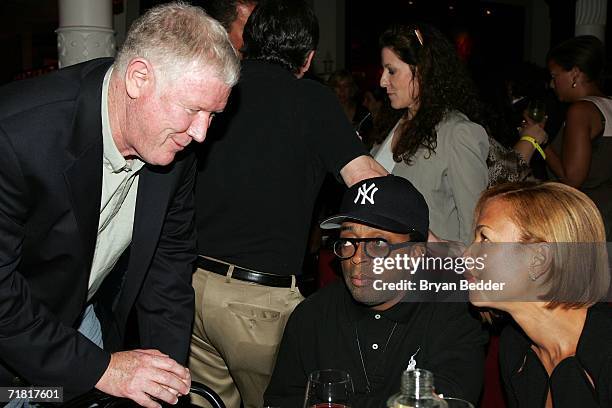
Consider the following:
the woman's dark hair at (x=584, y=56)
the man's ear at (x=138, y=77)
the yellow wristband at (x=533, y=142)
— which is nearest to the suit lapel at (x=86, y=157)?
the man's ear at (x=138, y=77)

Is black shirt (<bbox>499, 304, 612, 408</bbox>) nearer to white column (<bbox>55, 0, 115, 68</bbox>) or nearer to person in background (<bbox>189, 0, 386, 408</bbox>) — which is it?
person in background (<bbox>189, 0, 386, 408</bbox>)

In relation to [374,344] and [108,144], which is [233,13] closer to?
[108,144]

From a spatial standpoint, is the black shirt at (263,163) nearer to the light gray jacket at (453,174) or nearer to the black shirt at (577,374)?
the light gray jacket at (453,174)

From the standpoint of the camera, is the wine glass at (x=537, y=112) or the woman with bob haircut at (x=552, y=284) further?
the wine glass at (x=537, y=112)

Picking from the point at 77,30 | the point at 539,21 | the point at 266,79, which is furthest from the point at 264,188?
the point at 539,21

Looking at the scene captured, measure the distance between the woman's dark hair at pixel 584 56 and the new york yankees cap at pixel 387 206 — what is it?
2.02 metres

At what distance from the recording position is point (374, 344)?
208 centimetres

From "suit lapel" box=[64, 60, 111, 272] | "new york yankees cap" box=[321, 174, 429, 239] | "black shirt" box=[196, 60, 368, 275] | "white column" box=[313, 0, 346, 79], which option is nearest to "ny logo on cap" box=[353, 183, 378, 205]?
"new york yankees cap" box=[321, 174, 429, 239]

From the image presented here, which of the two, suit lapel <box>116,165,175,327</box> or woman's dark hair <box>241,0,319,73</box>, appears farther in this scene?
woman's dark hair <box>241,0,319,73</box>

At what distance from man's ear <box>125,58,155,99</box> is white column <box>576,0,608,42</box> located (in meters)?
7.43

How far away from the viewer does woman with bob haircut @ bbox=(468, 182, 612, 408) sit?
1677mm

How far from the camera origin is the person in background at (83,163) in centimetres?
164

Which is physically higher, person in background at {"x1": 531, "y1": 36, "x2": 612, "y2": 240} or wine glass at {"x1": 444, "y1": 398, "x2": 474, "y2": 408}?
person in background at {"x1": 531, "y1": 36, "x2": 612, "y2": 240}

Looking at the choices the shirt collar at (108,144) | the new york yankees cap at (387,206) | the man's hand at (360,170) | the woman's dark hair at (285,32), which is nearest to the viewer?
the shirt collar at (108,144)
